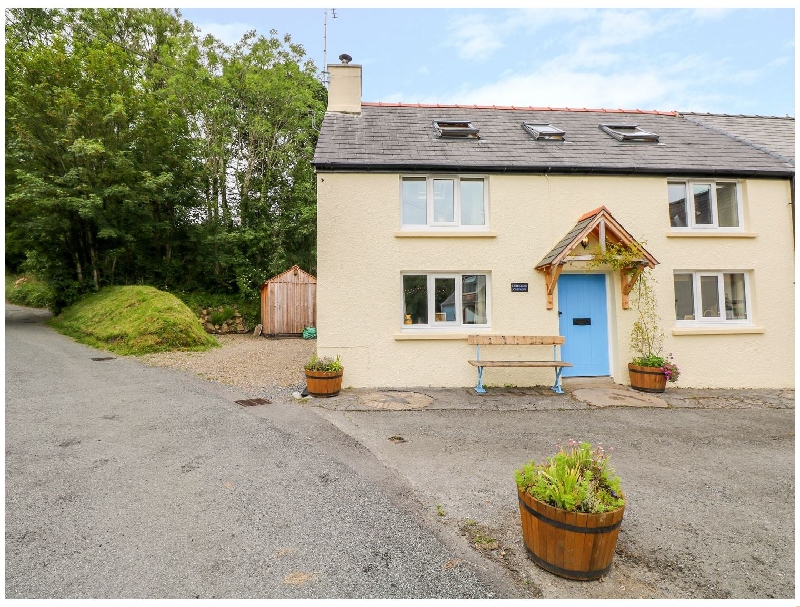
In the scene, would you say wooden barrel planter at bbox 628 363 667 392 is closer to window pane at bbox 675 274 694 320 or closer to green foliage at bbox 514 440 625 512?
window pane at bbox 675 274 694 320

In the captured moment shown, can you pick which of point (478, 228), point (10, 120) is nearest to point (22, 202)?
point (10, 120)

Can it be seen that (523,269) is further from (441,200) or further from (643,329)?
(643,329)

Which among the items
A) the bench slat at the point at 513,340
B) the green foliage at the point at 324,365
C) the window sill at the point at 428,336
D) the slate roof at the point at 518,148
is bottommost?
the green foliage at the point at 324,365

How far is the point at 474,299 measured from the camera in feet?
29.3

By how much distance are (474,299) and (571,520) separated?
6.48 metres

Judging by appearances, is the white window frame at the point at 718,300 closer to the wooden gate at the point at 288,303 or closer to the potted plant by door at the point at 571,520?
the potted plant by door at the point at 571,520

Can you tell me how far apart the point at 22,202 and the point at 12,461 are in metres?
17.5

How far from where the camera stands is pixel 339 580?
8.93ft

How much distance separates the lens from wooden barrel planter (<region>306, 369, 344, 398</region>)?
25.0 ft

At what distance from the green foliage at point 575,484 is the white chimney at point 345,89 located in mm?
10656

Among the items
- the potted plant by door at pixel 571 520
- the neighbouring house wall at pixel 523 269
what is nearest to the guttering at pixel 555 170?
the neighbouring house wall at pixel 523 269

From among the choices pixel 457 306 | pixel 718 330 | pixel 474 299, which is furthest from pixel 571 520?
pixel 718 330

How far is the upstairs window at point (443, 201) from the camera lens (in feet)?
29.5

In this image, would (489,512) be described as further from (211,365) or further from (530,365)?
(211,365)
